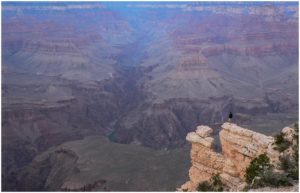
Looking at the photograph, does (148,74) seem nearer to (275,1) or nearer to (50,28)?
(50,28)

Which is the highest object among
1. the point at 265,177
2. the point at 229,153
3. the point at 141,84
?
the point at 265,177

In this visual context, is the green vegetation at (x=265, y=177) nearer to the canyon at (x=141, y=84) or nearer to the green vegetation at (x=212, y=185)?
the green vegetation at (x=212, y=185)

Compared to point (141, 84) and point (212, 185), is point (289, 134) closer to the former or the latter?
point (212, 185)

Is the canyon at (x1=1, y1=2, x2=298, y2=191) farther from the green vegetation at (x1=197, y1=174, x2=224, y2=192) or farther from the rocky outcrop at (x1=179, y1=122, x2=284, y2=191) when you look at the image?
the green vegetation at (x1=197, y1=174, x2=224, y2=192)

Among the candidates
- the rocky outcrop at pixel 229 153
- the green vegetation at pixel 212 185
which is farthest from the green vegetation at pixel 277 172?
the green vegetation at pixel 212 185

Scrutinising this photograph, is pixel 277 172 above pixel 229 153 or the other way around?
above

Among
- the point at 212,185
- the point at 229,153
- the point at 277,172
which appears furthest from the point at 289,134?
the point at 277,172

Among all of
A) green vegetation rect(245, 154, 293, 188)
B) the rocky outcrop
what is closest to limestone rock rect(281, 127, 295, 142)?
the rocky outcrop
